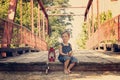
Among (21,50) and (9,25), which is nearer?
(9,25)

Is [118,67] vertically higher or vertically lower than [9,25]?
lower

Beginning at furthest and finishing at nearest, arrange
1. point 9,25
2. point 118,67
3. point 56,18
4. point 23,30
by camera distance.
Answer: point 56,18 → point 23,30 → point 9,25 → point 118,67

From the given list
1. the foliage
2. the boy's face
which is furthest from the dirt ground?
the foliage

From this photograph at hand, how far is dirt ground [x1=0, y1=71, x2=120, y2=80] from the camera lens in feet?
15.9

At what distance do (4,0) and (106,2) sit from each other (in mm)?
12546

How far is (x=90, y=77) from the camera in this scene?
4887 mm

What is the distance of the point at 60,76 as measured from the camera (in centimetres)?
502

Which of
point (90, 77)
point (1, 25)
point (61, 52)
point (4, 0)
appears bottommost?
point (90, 77)

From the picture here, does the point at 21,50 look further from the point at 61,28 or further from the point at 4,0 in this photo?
the point at 61,28

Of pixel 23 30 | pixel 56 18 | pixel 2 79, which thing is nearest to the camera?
pixel 2 79

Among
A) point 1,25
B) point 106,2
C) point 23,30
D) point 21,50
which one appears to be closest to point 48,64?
point 1,25

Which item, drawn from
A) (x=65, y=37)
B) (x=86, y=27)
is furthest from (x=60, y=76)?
(x=86, y=27)

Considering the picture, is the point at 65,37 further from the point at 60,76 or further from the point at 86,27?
the point at 86,27

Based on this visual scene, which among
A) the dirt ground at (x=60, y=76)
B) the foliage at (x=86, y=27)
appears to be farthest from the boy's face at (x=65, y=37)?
the foliage at (x=86, y=27)
